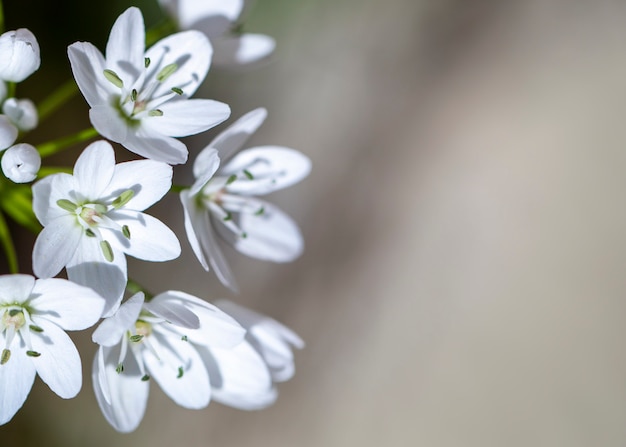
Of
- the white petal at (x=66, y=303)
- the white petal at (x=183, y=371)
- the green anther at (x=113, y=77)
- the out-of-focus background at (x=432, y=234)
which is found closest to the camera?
the white petal at (x=66, y=303)

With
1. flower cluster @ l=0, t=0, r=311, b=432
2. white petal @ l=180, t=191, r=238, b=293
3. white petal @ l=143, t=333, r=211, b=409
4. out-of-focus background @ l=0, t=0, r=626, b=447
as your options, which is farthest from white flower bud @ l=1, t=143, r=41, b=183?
out-of-focus background @ l=0, t=0, r=626, b=447

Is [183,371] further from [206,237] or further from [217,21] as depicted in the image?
[217,21]

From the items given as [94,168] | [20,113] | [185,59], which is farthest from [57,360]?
[185,59]

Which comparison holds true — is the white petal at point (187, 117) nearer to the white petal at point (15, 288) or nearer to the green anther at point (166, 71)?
the green anther at point (166, 71)

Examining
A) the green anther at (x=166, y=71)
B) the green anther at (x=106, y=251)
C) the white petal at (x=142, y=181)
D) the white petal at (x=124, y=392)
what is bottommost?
the white petal at (x=124, y=392)

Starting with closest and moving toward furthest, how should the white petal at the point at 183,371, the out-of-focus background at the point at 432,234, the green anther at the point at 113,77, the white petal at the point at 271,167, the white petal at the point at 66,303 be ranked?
the white petal at the point at 66,303, the green anther at the point at 113,77, the white petal at the point at 183,371, the white petal at the point at 271,167, the out-of-focus background at the point at 432,234

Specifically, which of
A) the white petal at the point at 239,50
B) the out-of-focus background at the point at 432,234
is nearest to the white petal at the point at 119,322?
the white petal at the point at 239,50
